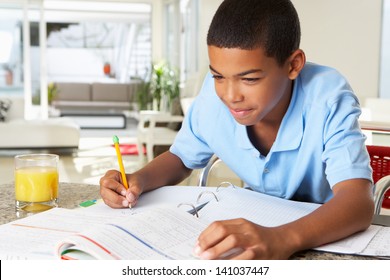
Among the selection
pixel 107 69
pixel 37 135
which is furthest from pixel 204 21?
pixel 107 69

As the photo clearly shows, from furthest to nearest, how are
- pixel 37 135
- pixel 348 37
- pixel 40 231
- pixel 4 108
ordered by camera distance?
1. pixel 4 108
2. pixel 37 135
3. pixel 348 37
4. pixel 40 231

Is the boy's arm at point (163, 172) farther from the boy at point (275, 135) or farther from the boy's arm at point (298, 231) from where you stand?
the boy's arm at point (298, 231)

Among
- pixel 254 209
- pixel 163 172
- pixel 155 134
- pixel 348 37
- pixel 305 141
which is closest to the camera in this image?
pixel 254 209

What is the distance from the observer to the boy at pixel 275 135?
762 mm

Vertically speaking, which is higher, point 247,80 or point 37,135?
point 247,80

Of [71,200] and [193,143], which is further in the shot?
[193,143]

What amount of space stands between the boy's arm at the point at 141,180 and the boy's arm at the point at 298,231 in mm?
312

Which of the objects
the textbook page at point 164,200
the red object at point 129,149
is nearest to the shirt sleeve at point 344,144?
the textbook page at point 164,200

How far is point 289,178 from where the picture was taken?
42.5 inches

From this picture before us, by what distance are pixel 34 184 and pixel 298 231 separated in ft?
1.63

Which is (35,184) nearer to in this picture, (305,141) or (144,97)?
(305,141)

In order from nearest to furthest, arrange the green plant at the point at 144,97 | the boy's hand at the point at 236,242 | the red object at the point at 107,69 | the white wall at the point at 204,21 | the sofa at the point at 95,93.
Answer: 1. the boy's hand at the point at 236,242
2. the white wall at the point at 204,21
3. the green plant at the point at 144,97
4. the sofa at the point at 95,93
5. the red object at the point at 107,69

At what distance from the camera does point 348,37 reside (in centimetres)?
580
